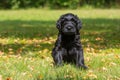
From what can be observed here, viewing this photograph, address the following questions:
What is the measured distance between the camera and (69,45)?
Answer: 29.7 feet

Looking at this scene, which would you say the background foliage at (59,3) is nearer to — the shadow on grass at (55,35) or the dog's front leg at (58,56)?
the shadow on grass at (55,35)

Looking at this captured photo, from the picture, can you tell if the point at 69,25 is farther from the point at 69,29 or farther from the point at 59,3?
the point at 59,3

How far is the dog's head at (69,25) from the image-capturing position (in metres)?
8.64

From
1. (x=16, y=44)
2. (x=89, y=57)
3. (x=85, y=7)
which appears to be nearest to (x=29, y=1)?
(x=85, y=7)

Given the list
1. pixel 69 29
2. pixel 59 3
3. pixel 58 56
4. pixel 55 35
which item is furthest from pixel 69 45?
pixel 59 3

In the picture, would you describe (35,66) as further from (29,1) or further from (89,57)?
(29,1)

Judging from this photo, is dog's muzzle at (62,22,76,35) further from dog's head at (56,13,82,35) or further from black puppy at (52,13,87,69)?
black puppy at (52,13,87,69)

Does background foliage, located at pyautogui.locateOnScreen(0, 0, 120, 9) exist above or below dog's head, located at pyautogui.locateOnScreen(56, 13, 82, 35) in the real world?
below

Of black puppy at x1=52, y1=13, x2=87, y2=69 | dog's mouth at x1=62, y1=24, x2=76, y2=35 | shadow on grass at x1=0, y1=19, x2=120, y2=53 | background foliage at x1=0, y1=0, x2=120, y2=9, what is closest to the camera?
dog's mouth at x1=62, y1=24, x2=76, y2=35

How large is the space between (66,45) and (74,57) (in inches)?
10.5

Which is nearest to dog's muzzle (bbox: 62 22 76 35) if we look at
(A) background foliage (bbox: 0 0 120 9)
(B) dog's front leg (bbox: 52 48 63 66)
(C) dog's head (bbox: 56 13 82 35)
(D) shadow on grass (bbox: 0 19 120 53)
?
(C) dog's head (bbox: 56 13 82 35)

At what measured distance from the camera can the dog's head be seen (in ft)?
28.3

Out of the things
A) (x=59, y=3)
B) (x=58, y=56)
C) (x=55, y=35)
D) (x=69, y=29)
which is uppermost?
(x=69, y=29)

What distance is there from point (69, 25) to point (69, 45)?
54 centimetres
